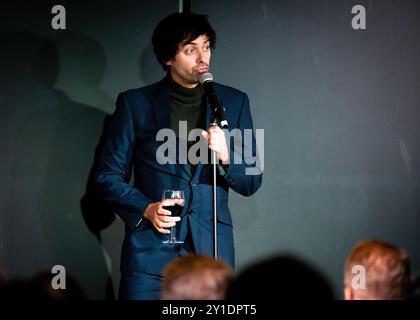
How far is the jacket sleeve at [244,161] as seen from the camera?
3.40m

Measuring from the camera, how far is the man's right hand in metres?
3.16

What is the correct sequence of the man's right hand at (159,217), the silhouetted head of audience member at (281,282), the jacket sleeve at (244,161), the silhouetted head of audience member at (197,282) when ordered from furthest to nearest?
the jacket sleeve at (244,161), the man's right hand at (159,217), the silhouetted head of audience member at (197,282), the silhouetted head of audience member at (281,282)

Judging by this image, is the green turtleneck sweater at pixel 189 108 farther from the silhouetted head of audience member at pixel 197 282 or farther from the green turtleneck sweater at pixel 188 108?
the silhouetted head of audience member at pixel 197 282

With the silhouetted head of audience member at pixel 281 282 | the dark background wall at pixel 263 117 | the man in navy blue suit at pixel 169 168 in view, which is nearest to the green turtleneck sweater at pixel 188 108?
the man in navy blue suit at pixel 169 168

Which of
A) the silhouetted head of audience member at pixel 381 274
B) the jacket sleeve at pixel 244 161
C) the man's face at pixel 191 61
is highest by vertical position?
the man's face at pixel 191 61

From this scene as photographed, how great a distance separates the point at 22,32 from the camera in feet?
13.1

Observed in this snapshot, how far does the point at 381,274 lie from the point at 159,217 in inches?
53.7

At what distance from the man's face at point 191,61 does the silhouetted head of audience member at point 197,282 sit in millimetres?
1707

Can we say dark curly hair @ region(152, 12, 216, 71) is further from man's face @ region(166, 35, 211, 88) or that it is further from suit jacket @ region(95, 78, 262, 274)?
suit jacket @ region(95, 78, 262, 274)

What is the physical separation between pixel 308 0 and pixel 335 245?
4.70ft

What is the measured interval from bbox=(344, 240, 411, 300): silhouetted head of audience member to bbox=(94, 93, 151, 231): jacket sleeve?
147cm

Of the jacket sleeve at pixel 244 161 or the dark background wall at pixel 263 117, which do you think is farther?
the dark background wall at pixel 263 117

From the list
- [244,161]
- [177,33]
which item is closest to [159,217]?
[244,161]

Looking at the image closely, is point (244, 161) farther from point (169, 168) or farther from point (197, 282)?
point (197, 282)
